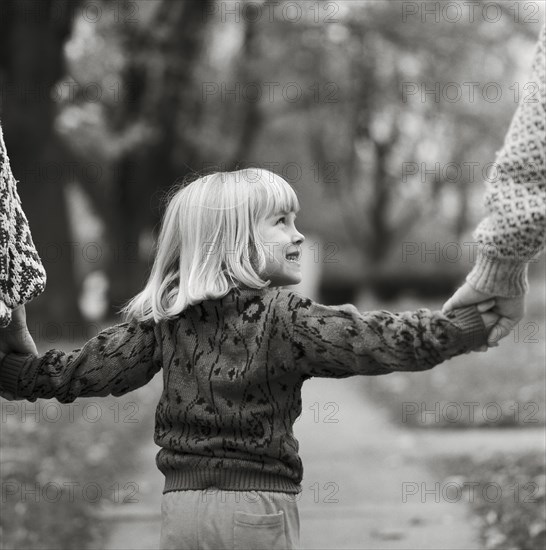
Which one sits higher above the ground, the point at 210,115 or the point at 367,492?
A: the point at 210,115

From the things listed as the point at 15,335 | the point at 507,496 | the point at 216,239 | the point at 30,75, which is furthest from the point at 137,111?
the point at 216,239

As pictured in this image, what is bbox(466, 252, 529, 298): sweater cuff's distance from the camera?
272 cm

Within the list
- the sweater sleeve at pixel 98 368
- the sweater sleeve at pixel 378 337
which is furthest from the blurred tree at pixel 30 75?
the sweater sleeve at pixel 378 337

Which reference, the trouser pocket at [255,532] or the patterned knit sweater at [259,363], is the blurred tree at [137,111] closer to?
the patterned knit sweater at [259,363]

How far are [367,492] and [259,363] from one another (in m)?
3.52

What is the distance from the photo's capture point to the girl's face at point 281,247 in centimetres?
296

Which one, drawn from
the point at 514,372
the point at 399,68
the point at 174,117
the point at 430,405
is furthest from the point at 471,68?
the point at 430,405

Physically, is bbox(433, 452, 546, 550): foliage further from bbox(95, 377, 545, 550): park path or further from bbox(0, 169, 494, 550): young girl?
bbox(0, 169, 494, 550): young girl

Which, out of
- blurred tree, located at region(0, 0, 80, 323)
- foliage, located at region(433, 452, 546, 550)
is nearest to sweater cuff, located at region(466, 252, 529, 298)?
foliage, located at region(433, 452, 546, 550)

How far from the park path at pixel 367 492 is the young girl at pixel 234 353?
7.18 ft

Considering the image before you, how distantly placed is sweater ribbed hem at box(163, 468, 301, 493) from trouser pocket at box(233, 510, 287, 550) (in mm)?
78

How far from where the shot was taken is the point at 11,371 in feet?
10.3

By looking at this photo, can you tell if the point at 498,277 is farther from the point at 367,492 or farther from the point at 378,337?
the point at 367,492

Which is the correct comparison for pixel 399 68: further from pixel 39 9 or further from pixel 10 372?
pixel 10 372
